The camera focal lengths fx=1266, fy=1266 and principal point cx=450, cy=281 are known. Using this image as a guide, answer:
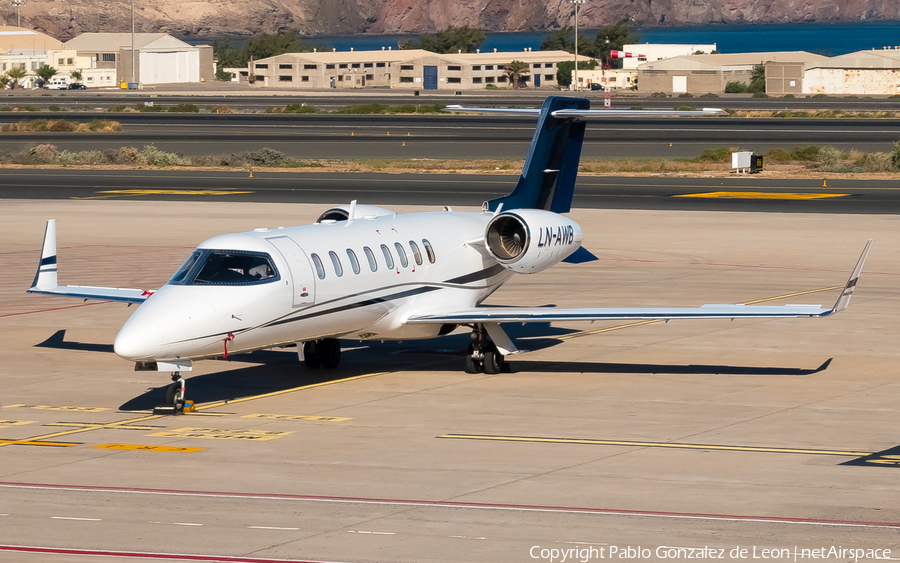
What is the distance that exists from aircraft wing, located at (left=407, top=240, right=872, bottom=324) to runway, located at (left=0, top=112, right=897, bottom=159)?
6095 cm

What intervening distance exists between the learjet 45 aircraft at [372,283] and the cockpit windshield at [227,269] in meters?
0.02

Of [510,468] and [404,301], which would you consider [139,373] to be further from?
[510,468]

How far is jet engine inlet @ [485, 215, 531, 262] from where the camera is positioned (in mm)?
25141

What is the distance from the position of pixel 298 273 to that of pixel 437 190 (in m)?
40.8

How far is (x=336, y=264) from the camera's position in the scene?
2200cm

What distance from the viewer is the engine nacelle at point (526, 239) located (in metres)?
24.7

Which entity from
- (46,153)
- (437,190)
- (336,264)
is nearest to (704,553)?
(336,264)

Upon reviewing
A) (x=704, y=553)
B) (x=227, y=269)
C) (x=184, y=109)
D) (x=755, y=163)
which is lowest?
(x=704, y=553)

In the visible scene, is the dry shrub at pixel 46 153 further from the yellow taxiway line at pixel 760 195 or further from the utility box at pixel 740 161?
the yellow taxiway line at pixel 760 195

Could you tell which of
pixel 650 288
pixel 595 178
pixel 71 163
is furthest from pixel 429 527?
pixel 71 163

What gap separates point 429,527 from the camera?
14.1 metres

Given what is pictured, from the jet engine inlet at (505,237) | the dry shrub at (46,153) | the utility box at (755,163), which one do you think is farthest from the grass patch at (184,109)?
the jet engine inlet at (505,237)

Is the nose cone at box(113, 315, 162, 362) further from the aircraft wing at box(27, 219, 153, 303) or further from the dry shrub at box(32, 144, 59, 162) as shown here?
the dry shrub at box(32, 144, 59, 162)

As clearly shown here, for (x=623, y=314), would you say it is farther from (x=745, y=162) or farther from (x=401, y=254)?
(x=745, y=162)
